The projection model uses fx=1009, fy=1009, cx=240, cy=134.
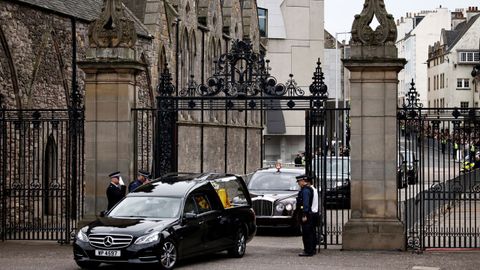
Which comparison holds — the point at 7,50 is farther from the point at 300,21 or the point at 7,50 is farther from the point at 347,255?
the point at 300,21

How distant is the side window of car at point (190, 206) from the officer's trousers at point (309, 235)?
98.7 inches

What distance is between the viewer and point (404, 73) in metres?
136

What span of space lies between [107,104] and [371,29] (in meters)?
5.70

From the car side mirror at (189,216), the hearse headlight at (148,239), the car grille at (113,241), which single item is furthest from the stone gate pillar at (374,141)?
the car grille at (113,241)

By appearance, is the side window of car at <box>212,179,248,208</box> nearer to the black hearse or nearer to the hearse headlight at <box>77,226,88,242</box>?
the black hearse

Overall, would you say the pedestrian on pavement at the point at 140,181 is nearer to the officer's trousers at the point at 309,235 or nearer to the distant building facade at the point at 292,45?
the officer's trousers at the point at 309,235

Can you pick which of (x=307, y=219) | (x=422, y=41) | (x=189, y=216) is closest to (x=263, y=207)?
(x=307, y=219)

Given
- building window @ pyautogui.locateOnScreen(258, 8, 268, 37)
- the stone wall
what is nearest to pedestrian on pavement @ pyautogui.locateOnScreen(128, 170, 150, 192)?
the stone wall

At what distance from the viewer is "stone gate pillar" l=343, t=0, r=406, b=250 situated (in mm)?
19984

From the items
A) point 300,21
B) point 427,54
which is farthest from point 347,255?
point 427,54

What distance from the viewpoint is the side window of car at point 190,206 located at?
698 inches

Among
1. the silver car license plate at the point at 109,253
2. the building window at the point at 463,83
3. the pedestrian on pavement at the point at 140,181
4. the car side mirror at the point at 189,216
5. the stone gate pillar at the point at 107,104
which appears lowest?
the silver car license plate at the point at 109,253

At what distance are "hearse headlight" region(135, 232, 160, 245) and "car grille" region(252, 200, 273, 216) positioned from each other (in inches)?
339

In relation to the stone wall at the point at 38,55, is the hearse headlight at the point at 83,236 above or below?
below
